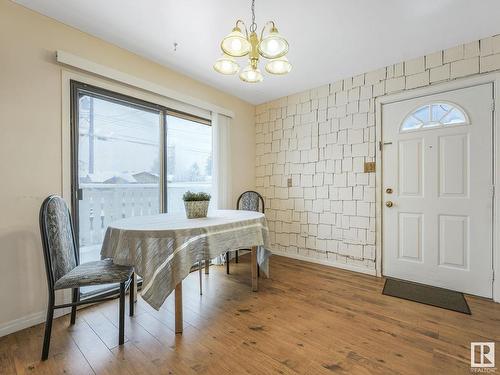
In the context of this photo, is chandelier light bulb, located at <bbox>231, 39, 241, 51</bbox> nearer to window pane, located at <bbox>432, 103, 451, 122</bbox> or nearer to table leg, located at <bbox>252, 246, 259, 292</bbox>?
table leg, located at <bbox>252, 246, 259, 292</bbox>

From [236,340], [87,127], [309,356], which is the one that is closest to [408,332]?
[309,356]

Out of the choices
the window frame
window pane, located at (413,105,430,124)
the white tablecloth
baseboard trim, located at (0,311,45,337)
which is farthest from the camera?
window pane, located at (413,105,430,124)

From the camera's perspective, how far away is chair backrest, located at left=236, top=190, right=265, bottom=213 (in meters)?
3.70

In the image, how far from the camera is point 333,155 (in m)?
3.32

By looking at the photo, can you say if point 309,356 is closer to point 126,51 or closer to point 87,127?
point 87,127

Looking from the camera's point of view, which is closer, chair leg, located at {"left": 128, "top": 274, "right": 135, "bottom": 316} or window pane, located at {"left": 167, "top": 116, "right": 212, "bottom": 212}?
chair leg, located at {"left": 128, "top": 274, "right": 135, "bottom": 316}

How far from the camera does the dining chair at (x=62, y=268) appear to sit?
60.2 inches

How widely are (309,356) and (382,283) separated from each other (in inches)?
64.9

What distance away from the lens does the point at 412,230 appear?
276cm

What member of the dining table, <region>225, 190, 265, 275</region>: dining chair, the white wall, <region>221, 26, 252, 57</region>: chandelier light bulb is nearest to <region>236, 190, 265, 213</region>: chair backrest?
<region>225, 190, 265, 275</region>: dining chair

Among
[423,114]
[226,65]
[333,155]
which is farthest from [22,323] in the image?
[423,114]

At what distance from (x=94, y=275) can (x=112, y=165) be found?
4.20ft

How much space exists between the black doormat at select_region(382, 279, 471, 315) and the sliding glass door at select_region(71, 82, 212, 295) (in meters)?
2.72

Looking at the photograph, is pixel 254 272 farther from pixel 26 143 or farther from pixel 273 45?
pixel 26 143
